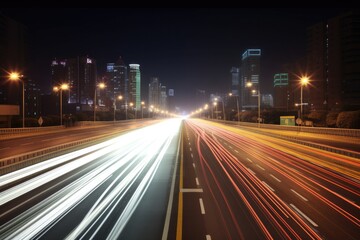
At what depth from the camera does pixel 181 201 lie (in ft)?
43.5

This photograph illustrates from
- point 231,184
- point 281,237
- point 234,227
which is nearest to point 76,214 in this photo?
point 234,227

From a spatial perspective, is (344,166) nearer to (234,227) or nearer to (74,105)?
(234,227)

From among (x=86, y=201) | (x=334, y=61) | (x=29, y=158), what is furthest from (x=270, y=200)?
(x=334, y=61)

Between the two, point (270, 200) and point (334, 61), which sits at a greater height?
point (334, 61)

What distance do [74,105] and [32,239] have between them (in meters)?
198

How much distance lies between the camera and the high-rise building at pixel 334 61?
14212cm

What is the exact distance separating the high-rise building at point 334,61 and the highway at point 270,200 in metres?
123

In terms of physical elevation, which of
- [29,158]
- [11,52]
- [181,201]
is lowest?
[181,201]

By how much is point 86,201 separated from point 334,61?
158986mm

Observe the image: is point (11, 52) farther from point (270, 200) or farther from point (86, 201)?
point (270, 200)

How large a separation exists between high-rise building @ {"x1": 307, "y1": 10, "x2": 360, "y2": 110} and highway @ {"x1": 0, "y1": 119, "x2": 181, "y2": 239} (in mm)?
128570

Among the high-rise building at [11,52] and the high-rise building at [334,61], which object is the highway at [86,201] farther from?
the high-rise building at [11,52]

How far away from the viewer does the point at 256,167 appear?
70.6 feet

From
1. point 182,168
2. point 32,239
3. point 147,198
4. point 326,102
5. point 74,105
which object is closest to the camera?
point 32,239
